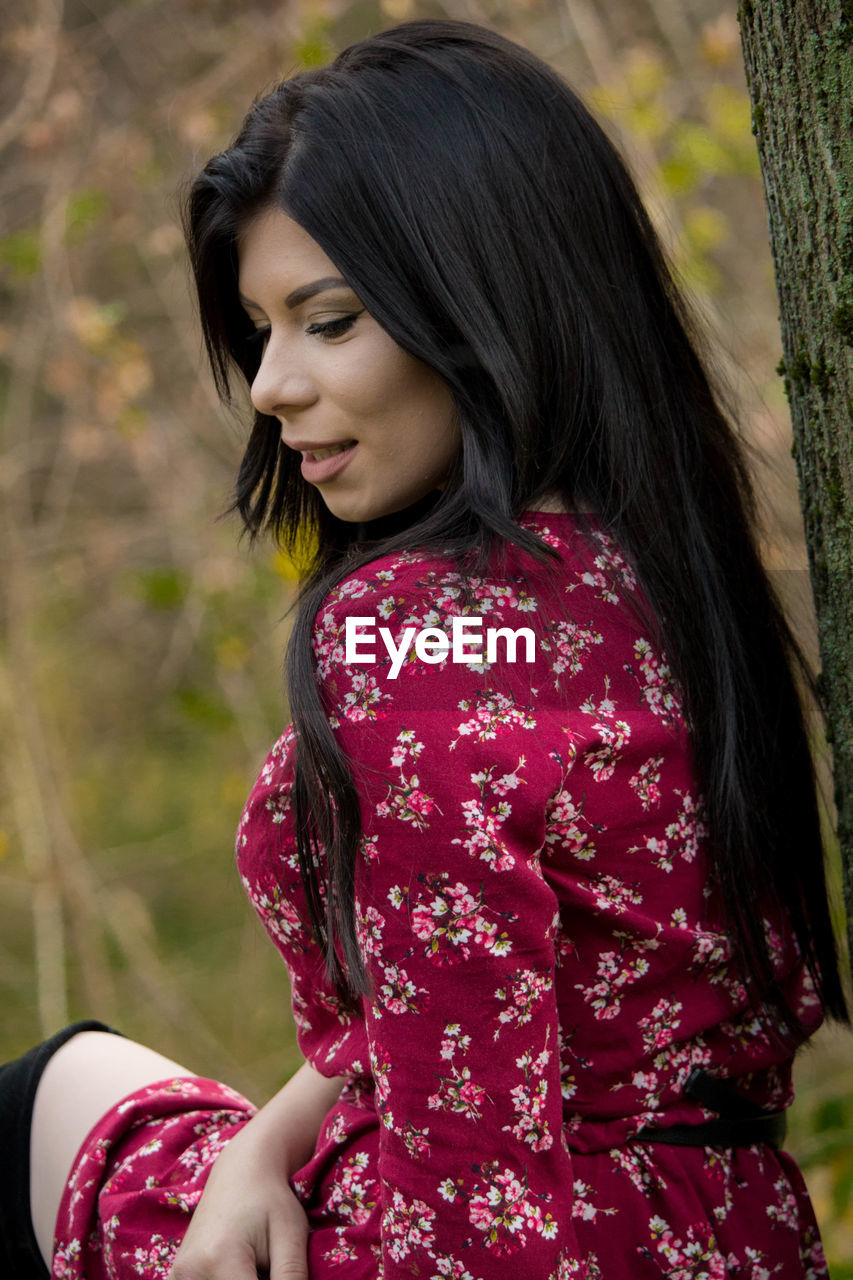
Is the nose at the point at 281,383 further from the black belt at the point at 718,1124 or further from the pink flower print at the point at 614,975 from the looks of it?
the black belt at the point at 718,1124

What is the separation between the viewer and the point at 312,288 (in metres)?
1.25

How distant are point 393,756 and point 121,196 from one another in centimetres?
315

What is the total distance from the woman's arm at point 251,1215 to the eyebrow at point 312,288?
2.87ft

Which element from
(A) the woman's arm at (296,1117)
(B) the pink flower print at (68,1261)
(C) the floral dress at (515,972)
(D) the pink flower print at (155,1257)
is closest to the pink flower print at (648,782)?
(C) the floral dress at (515,972)

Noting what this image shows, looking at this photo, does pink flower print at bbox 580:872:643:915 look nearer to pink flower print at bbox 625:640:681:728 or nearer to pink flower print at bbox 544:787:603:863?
pink flower print at bbox 544:787:603:863

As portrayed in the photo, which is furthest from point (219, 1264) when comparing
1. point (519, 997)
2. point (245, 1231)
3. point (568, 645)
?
point (568, 645)

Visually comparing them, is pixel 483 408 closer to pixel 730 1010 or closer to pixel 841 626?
pixel 841 626

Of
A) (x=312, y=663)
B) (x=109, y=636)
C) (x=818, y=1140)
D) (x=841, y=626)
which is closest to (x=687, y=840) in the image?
(x=841, y=626)

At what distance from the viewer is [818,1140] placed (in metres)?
2.56

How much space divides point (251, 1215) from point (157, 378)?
3052mm

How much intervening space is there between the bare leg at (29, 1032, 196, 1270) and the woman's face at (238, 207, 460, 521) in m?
0.76

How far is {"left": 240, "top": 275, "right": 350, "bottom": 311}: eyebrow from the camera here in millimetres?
1236

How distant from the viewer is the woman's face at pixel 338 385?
1253 millimetres

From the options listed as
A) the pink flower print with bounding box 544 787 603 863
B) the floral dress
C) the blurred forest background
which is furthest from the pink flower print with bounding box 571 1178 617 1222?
the blurred forest background
